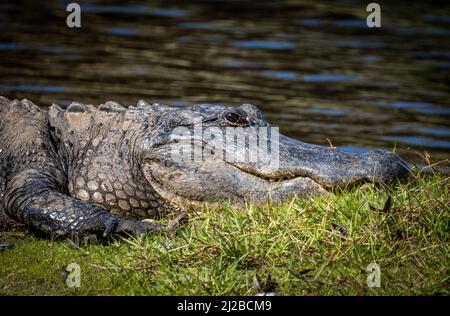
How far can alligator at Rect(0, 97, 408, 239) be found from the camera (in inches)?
242

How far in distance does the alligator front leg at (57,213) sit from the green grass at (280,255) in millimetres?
160

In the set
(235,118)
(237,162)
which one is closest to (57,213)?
(237,162)

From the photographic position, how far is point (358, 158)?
6254 millimetres

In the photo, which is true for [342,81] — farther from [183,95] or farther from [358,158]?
[358,158]

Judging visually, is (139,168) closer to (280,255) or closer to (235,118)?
(235,118)

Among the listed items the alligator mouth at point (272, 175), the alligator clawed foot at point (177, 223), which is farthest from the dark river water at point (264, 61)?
the alligator clawed foot at point (177, 223)

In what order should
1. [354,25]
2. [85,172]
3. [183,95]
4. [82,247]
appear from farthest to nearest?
[354,25] → [183,95] → [85,172] → [82,247]

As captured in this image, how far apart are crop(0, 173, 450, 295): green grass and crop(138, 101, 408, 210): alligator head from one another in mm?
452

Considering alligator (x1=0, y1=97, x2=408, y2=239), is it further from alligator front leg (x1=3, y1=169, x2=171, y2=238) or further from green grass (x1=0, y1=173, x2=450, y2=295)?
green grass (x1=0, y1=173, x2=450, y2=295)

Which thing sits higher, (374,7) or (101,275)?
(374,7)

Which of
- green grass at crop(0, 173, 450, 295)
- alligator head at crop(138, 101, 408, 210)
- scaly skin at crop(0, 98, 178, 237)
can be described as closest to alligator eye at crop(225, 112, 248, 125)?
alligator head at crop(138, 101, 408, 210)

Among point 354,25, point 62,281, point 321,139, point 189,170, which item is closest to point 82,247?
point 62,281

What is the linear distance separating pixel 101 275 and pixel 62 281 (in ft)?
0.78

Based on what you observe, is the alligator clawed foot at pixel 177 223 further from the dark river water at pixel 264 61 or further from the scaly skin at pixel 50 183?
the dark river water at pixel 264 61
